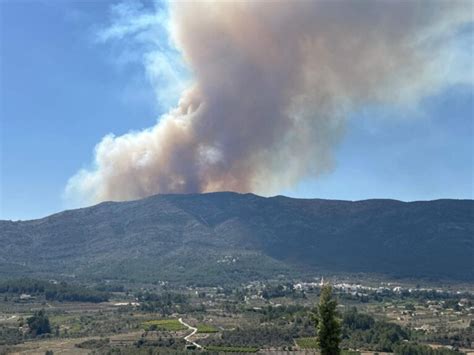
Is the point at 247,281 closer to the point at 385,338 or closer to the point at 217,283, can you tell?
the point at 217,283

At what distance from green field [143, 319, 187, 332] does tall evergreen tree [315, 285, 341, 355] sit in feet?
215

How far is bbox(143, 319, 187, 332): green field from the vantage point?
107250mm

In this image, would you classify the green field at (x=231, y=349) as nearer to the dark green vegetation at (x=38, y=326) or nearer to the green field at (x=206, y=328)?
the green field at (x=206, y=328)

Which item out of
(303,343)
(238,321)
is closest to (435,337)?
(303,343)

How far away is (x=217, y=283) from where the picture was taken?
637 ft

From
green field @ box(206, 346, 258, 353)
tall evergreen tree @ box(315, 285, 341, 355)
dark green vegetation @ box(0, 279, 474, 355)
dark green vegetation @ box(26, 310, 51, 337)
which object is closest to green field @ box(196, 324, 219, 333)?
dark green vegetation @ box(0, 279, 474, 355)

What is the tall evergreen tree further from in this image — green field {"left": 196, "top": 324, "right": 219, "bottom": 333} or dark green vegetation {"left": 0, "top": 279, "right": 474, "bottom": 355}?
green field {"left": 196, "top": 324, "right": 219, "bottom": 333}

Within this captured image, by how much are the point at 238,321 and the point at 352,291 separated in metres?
62.3

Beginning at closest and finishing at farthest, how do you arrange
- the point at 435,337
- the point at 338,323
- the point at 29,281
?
the point at 338,323 → the point at 435,337 → the point at 29,281

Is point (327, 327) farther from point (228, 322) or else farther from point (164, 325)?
point (228, 322)

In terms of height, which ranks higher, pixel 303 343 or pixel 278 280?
pixel 278 280

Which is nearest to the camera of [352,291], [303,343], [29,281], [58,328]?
[303,343]

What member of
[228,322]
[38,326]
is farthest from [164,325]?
[38,326]

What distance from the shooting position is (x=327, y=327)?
43.9m
